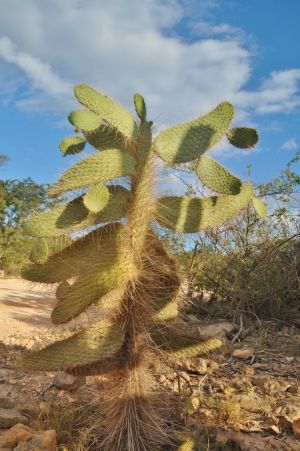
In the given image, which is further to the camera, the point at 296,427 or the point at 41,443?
the point at 296,427

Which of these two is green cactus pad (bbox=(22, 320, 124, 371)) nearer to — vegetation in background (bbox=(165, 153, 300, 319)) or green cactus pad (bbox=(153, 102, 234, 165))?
green cactus pad (bbox=(153, 102, 234, 165))

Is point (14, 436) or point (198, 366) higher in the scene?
point (198, 366)

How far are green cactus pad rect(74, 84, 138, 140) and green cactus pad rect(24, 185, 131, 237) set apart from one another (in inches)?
12.5

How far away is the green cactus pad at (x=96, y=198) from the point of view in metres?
1.97

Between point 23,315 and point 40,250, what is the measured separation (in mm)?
4622

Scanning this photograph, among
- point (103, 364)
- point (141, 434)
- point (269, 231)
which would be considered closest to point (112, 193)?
point (103, 364)

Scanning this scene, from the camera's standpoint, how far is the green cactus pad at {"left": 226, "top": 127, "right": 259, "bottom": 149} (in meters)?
2.32

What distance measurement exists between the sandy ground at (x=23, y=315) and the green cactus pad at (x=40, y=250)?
162 cm

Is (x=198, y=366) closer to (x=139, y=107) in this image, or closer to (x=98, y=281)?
(x=98, y=281)

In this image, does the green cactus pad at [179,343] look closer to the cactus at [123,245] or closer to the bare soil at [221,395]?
the cactus at [123,245]

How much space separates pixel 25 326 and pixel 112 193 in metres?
3.92

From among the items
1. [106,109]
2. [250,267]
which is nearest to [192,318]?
[250,267]

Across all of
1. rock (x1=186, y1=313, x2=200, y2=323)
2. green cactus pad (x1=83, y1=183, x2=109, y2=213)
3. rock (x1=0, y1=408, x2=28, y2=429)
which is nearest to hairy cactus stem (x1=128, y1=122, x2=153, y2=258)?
green cactus pad (x1=83, y1=183, x2=109, y2=213)

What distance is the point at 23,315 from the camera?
257 inches
